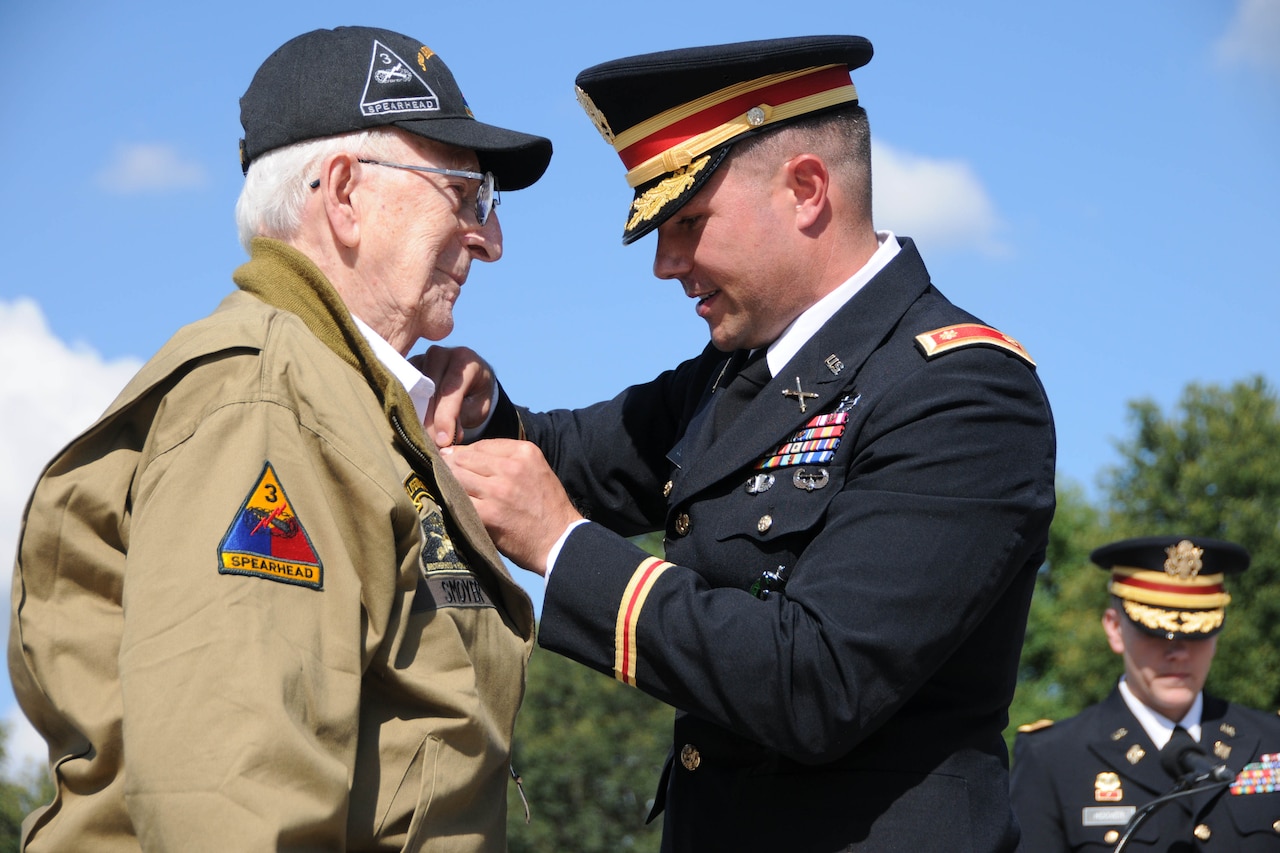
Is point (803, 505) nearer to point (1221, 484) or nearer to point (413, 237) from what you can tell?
point (413, 237)

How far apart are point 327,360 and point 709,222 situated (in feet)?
4.37

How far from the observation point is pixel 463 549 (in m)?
3.02

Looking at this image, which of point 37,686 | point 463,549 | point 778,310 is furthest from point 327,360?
point 778,310

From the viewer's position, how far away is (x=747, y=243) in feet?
12.1

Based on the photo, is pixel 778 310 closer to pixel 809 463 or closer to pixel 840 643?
pixel 809 463

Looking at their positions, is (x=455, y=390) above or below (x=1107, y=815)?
above

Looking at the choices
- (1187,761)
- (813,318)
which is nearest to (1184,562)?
(1187,761)

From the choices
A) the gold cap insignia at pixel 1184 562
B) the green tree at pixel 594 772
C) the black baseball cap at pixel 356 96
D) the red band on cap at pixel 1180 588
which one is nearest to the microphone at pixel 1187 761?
the red band on cap at pixel 1180 588

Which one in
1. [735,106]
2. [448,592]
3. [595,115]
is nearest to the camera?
[448,592]

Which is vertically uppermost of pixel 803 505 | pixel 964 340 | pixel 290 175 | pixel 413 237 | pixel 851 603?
pixel 290 175

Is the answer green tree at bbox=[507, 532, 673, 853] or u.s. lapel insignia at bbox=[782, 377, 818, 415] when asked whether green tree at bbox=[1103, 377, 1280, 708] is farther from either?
u.s. lapel insignia at bbox=[782, 377, 818, 415]

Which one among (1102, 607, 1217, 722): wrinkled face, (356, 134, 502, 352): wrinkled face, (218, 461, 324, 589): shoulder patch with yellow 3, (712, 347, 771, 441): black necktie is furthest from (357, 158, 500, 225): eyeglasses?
(1102, 607, 1217, 722): wrinkled face

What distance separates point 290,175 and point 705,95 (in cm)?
112

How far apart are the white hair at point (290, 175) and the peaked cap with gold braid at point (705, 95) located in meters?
0.76
